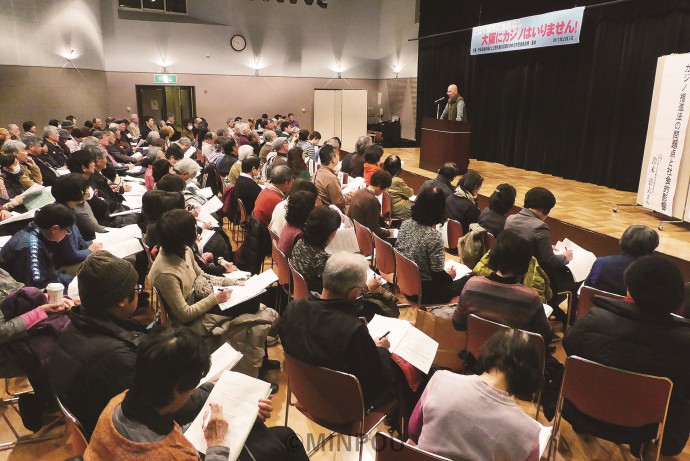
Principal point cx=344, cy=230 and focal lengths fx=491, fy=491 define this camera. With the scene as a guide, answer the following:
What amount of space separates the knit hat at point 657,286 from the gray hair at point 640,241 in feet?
2.94

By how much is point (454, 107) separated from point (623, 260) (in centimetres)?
692

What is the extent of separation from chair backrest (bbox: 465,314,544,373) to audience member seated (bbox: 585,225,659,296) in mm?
1066

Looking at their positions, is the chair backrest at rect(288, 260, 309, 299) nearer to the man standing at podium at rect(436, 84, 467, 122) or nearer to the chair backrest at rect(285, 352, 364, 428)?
the chair backrest at rect(285, 352, 364, 428)

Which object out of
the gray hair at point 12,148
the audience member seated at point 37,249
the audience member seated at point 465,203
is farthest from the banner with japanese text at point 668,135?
the gray hair at point 12,148

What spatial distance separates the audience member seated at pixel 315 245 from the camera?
296 centimetres

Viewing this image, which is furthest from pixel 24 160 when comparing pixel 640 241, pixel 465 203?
pixel 640 241

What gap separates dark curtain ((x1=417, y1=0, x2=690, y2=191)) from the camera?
7809 mm

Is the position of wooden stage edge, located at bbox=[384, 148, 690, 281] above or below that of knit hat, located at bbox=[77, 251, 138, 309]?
below

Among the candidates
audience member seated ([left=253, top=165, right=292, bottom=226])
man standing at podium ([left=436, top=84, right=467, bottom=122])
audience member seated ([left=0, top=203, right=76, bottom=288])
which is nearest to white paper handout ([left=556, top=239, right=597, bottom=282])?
audience member seated ([left=253, top=165, right=292, bottom=226])

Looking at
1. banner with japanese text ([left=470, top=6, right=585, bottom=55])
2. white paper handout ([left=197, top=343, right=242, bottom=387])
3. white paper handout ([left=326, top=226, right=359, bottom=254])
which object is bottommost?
white paper handout ([left=197, top=343, right=242, bottom=387])

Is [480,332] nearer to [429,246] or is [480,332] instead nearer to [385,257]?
[429,246]

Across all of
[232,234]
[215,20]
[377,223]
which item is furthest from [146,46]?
[377,223]

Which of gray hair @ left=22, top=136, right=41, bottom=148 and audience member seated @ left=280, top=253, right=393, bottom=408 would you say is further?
gray hair @ left=22, top=136, right=41, bottom=148

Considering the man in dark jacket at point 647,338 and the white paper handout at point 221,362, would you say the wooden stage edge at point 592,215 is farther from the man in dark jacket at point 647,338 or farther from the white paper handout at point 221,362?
the white paper handout at point 221,362
